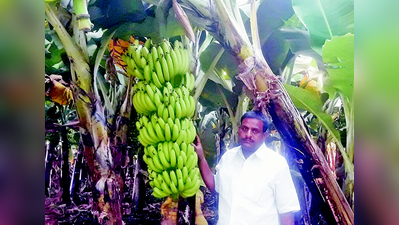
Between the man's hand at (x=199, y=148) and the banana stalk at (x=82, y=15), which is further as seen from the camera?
the man's hand at (x=199, y=148)

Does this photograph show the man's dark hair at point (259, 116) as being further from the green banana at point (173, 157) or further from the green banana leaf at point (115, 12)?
the green banana leaf at point (115, 12)

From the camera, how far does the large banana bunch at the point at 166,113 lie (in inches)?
88.4

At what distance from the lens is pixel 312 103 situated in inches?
91.6

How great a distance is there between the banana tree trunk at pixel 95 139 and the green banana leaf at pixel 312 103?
52.5 inches

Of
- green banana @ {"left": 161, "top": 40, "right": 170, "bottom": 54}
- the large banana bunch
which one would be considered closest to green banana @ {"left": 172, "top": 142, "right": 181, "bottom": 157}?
the large banana bunch

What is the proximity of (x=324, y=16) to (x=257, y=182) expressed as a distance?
3.99ft

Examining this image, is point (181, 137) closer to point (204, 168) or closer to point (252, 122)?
point (204, 168)

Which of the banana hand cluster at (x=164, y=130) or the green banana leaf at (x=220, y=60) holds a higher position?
the green banana leaf at (x=220, y=60)

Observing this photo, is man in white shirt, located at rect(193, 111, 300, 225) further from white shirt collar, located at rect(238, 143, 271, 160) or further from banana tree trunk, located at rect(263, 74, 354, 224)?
banana tree trunk, located at rect(263, 74, 354, 224)

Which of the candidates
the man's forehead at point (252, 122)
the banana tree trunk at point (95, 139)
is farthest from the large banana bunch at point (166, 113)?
the man's forehead at point (252, 122)

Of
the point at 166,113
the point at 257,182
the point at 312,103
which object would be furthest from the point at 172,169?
the point at 312,103

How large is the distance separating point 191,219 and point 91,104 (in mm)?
1075

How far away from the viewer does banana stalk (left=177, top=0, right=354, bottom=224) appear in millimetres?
2260
